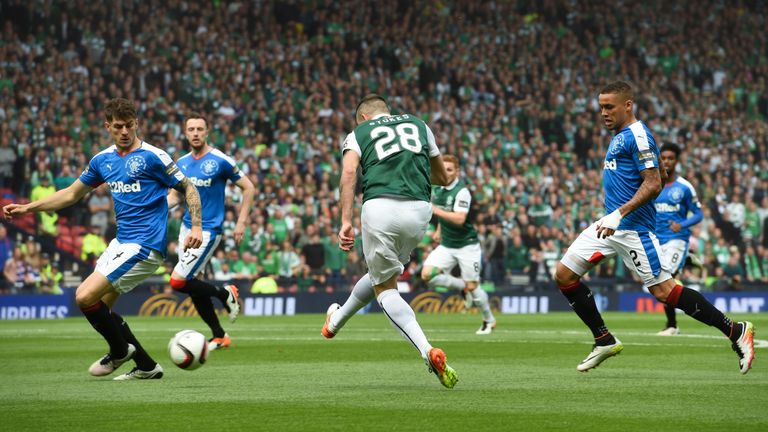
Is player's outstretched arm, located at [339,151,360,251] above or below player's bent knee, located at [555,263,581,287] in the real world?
above

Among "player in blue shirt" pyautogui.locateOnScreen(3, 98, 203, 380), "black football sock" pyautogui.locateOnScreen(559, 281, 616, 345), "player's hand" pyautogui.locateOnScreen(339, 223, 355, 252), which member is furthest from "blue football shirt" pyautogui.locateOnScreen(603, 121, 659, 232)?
"player in blue shirt" pyautogui.locateOnScreen(3, 98, 203, 380)

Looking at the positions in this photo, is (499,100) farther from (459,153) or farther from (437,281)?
(437,281)

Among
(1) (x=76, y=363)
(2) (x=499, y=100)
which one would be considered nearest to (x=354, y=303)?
(1) (x=76, y=363)

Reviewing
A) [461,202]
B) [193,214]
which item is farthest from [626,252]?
[461,202]

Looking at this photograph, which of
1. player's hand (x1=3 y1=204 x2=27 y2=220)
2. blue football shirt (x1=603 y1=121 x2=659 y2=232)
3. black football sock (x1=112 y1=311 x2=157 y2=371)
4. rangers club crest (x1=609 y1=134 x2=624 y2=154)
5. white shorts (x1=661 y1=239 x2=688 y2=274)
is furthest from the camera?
white shorts (x1=661 y1=239 x2=688 y2=274)

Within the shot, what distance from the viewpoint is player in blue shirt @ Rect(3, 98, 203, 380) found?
973 centimetres

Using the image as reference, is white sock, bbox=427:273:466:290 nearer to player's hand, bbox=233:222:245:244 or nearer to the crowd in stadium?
player's hand, bbox=233:222:245:244

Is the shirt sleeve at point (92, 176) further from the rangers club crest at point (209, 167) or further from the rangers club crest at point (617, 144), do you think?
the rangers club crest at point (617, 144)

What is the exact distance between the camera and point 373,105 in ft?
30.9

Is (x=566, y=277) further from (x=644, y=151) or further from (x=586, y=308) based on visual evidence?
(x=644, y=151)

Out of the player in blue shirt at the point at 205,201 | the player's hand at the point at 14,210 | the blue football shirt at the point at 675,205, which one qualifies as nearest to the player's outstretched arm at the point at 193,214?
the player's hand at the point at 14,210

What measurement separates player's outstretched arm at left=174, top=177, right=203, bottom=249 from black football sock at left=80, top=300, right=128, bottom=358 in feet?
2.87

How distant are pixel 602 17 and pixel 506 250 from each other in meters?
15.8

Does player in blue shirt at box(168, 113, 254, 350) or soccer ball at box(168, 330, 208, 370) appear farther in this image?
player in blue shirt at box(168, 113, 254, 350)
